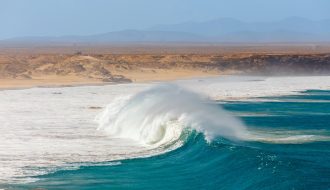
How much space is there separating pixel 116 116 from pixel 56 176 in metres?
14.4

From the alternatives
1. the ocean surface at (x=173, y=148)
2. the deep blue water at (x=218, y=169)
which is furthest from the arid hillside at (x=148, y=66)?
the deep blue water at (x=218, y=169)

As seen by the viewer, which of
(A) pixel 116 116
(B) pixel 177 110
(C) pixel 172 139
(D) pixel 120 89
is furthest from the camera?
(D) pixel 120 89

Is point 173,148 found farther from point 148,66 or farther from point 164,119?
point 148,66

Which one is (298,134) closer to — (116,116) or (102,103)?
(116,116)

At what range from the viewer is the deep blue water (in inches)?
685

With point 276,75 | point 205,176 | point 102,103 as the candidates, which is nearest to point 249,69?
point 276,75

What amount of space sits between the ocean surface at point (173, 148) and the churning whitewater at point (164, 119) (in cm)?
6

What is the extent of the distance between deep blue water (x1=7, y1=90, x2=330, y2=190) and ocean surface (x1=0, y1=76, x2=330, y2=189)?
1.1 inches

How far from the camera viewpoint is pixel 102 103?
44.9 metres

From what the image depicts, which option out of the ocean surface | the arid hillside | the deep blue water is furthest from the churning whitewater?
the arid hillside

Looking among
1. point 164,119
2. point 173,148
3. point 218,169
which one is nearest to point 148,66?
point 164,119

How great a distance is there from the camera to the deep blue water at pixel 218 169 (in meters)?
17.4

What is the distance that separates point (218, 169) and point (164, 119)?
10171 millimetres

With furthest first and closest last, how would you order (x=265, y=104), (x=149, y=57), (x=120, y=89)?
(x=149, y=57), (x=120, y=89), (x=265, y=104)
